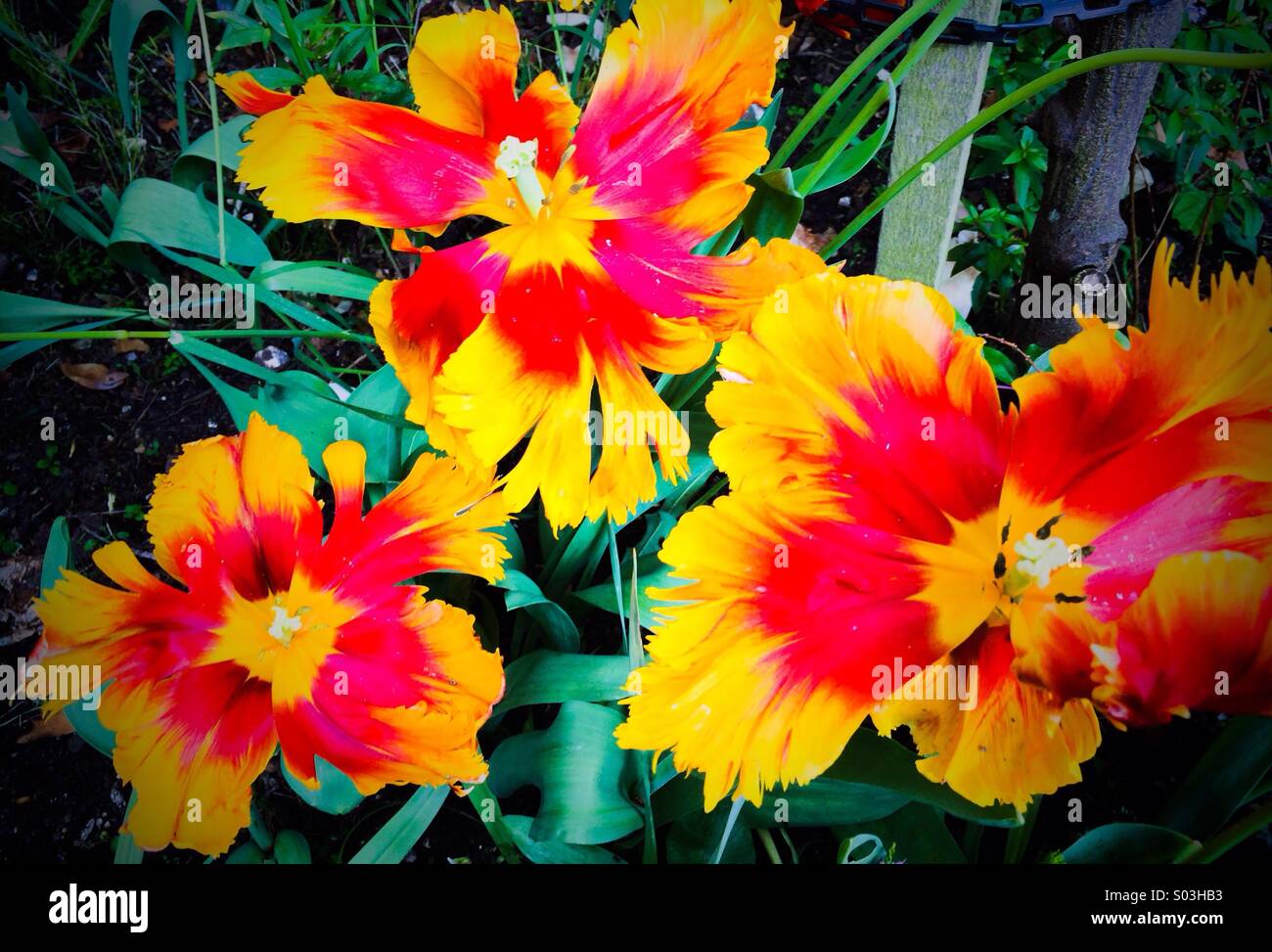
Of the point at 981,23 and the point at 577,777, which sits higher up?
the point at 981,23

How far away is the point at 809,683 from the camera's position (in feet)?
1.65

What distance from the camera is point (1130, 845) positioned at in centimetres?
55

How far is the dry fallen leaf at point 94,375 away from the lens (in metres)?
0.68

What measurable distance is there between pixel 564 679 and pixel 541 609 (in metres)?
0.05

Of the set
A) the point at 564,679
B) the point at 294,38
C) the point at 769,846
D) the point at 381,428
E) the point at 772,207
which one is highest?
the point at 294,38

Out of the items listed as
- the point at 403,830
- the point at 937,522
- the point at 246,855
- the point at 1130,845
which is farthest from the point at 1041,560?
the point at 246,855

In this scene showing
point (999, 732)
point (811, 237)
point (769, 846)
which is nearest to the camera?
point (999, 732)

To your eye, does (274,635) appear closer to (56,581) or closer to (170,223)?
(56,581)

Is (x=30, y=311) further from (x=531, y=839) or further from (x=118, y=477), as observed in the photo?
(x=531, y=839)

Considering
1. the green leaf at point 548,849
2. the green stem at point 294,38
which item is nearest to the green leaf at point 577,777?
the green leaf at point 548,849

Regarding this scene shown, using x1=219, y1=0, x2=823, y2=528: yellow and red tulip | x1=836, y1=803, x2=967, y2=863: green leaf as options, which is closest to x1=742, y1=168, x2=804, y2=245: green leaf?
x1=219, y1=0, x2=823, y2=528: yellow and red tulip

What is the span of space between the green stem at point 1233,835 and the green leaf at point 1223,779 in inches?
0.6

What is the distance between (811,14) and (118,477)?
0.51 m
